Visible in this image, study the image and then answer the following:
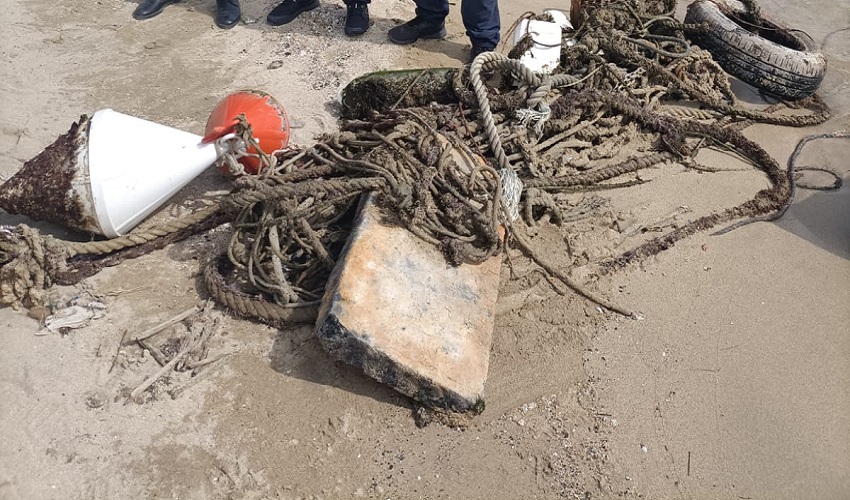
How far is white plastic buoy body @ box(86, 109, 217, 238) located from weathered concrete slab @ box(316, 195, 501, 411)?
42.7 inches

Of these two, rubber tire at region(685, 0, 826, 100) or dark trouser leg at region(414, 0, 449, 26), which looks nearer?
rubber tire at region(685, 0, 826, 100)

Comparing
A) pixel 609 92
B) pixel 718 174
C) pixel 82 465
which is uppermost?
pixel 609 92

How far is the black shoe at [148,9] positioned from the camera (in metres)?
5.07

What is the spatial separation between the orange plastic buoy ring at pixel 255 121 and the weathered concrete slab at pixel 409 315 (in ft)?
2.90

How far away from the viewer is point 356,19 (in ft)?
16.4

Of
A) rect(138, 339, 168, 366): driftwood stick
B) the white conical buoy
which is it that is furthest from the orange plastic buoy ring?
rect(138, 339, 168, 366): driftwood stick

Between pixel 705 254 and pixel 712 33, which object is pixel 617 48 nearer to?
pixel 712 33

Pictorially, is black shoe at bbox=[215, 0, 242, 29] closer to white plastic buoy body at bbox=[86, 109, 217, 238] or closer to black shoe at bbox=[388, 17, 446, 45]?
black shoe at bbox=[388, 17, 446, 45]

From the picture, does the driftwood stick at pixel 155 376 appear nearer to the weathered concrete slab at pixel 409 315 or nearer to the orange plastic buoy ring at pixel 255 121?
the weathered concrete slab at pixel 409 315

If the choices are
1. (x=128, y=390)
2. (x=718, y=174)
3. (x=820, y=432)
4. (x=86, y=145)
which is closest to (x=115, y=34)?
(x=86, y=145)

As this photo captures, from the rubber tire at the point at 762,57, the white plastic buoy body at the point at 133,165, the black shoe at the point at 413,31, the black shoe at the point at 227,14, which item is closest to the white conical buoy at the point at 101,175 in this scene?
the white plastic buoy body at the point at 133,165

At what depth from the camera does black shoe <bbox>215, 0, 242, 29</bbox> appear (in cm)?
503

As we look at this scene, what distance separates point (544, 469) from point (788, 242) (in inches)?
80.7

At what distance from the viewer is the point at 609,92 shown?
13.1ft
